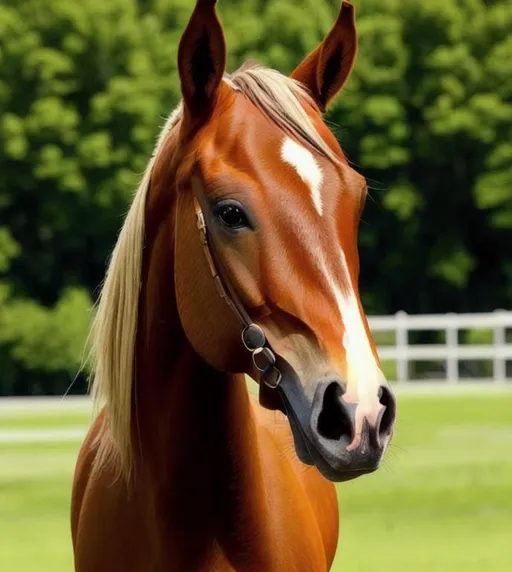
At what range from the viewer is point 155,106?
3544cm

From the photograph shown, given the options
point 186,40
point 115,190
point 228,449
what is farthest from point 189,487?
point 115,190

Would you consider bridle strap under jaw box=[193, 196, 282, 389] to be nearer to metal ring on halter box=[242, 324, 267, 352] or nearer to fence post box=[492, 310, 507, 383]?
metal ring on halter box=[242, 324, 267, 352]

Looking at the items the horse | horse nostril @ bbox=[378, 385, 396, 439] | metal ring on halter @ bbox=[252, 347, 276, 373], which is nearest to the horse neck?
the horse

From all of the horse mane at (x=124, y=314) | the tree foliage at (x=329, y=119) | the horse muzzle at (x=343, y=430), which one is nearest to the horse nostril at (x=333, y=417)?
the horse muzzle at (x=343, y=430)

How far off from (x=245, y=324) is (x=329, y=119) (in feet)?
107

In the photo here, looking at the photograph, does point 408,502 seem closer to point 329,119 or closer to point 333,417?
point 333,417

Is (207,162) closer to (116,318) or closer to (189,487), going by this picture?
(116,318)

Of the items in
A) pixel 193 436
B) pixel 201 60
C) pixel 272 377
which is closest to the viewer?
pixel 272 377

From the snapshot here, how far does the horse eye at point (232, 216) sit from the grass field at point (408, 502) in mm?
3148

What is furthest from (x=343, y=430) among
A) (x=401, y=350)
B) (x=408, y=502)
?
(x=401, y=350)

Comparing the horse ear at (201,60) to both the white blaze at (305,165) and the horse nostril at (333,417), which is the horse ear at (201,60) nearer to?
the white blaze at (305,165)

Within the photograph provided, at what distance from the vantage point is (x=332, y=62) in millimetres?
3680

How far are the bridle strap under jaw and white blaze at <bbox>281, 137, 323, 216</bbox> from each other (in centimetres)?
28

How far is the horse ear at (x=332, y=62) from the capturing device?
3629 mm
